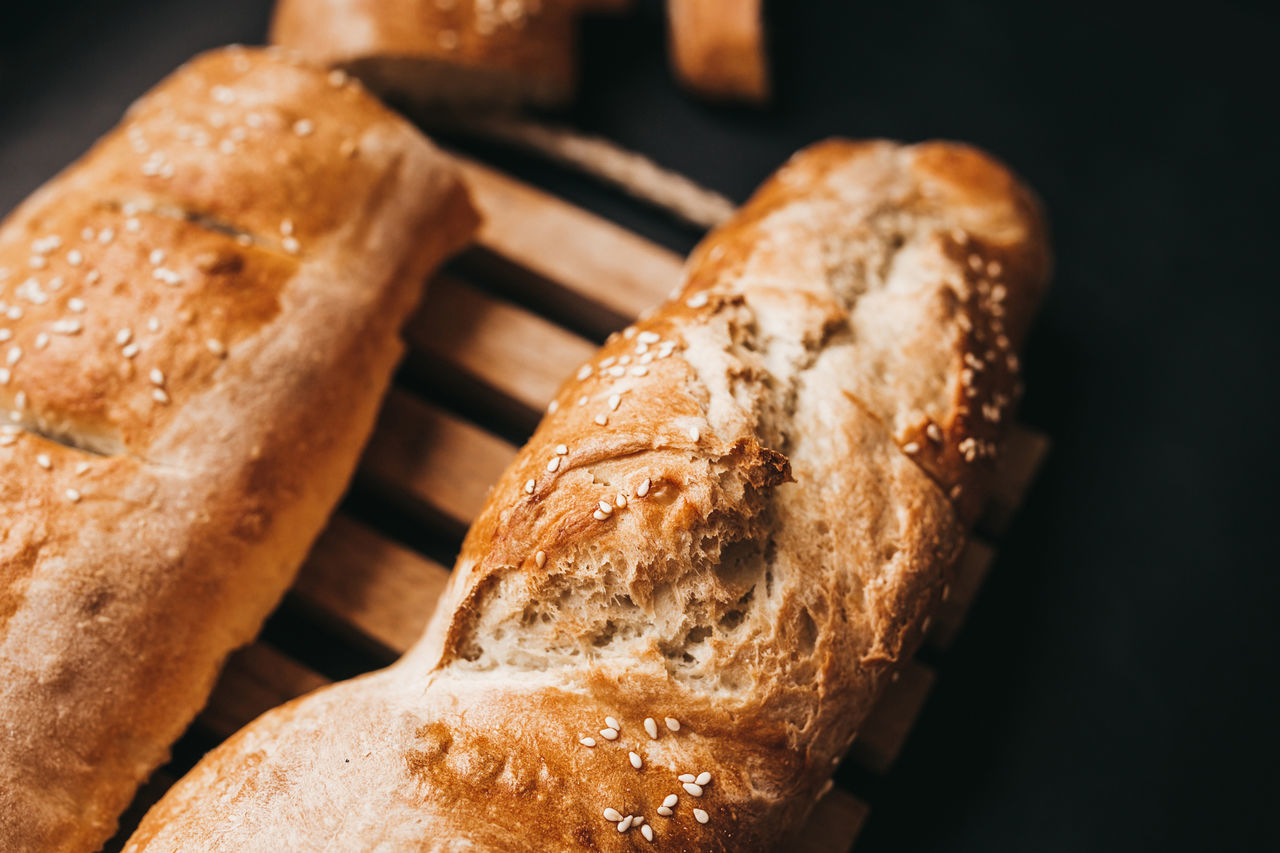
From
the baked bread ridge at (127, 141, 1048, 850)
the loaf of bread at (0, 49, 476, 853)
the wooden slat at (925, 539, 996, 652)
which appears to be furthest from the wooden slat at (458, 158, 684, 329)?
the wooden slat at (925, 539, 996, 652)

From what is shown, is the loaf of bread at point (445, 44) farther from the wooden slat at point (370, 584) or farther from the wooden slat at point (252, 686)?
the wooden slat at point (252, 686)

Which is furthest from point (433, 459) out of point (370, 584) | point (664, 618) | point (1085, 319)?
point (1085, 319)

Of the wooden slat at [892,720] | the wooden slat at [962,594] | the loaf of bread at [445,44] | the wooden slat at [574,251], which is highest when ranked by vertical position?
the loaf of bread at [445,44]

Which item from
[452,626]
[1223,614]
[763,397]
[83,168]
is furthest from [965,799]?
[83,168]

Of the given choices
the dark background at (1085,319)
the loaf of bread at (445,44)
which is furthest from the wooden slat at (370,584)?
the loaf of bread at (445,44)

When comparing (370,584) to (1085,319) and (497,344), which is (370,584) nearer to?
(497,344)

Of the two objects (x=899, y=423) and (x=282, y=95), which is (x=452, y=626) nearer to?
(x=899, y=423)
